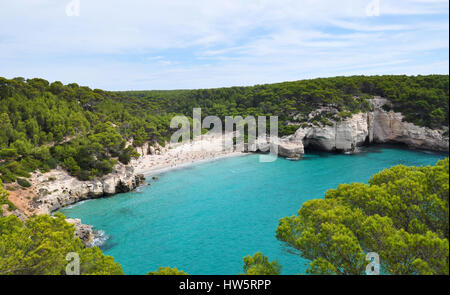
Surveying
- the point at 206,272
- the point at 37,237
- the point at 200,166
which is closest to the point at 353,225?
the point at 206,272

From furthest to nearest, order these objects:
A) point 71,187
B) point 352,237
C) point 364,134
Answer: point 364,134 < point 71,187 < point 352,237

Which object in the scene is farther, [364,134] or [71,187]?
[364,134]

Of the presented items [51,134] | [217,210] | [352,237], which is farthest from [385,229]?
[51,134]

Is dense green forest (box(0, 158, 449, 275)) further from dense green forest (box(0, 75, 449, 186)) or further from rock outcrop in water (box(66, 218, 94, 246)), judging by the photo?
dense green forest (box(0, 75, 449, 186))

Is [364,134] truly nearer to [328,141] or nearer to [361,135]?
[361,135]

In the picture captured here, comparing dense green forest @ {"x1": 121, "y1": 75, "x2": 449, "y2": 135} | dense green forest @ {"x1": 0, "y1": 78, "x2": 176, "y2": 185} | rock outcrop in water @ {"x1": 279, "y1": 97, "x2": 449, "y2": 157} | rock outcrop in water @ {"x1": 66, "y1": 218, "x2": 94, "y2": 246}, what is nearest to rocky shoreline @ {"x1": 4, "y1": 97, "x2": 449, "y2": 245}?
rock outcrop in water @ {"x1": 279, "y1": 97, "x2": 449, "y2": 157}

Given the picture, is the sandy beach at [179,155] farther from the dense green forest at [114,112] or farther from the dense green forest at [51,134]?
the dense green forest at [51,134]

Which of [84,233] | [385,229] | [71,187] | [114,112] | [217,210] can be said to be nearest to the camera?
[385,229]
